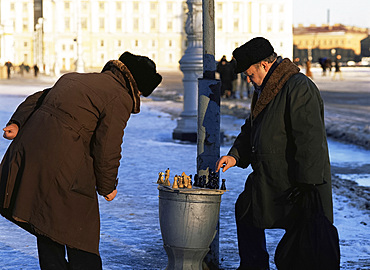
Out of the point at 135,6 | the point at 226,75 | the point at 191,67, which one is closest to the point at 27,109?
the point at 191,67

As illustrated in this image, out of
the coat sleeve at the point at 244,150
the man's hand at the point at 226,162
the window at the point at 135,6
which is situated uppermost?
the window at the point at 135,6

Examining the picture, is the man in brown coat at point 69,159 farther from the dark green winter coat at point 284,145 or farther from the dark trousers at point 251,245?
the dark trousers at point 251,245

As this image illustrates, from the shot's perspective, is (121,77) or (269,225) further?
(269,225)

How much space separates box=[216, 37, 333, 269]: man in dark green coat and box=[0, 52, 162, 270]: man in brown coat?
732mm

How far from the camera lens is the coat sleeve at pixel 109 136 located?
3361 millimetres

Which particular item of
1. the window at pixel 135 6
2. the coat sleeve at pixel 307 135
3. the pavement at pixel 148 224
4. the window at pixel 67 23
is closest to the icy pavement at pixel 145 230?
the pavement at pixel 148 224

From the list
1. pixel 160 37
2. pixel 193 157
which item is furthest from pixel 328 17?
pixel 193 157

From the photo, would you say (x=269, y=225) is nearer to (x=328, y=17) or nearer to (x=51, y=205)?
(x=51, y=205)

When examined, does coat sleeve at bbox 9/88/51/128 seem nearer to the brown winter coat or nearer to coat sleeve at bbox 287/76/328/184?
the brown winter coat

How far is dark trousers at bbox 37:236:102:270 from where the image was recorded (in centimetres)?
353

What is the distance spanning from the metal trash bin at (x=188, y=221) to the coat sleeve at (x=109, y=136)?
72 cm

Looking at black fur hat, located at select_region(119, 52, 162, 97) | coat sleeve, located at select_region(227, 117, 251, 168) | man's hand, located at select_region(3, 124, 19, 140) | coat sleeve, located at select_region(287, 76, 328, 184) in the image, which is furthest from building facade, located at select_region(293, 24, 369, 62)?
man's hand, located at select_region(3, 124, 19, 140)

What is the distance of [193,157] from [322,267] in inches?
268

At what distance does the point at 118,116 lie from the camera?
11.1 ft
